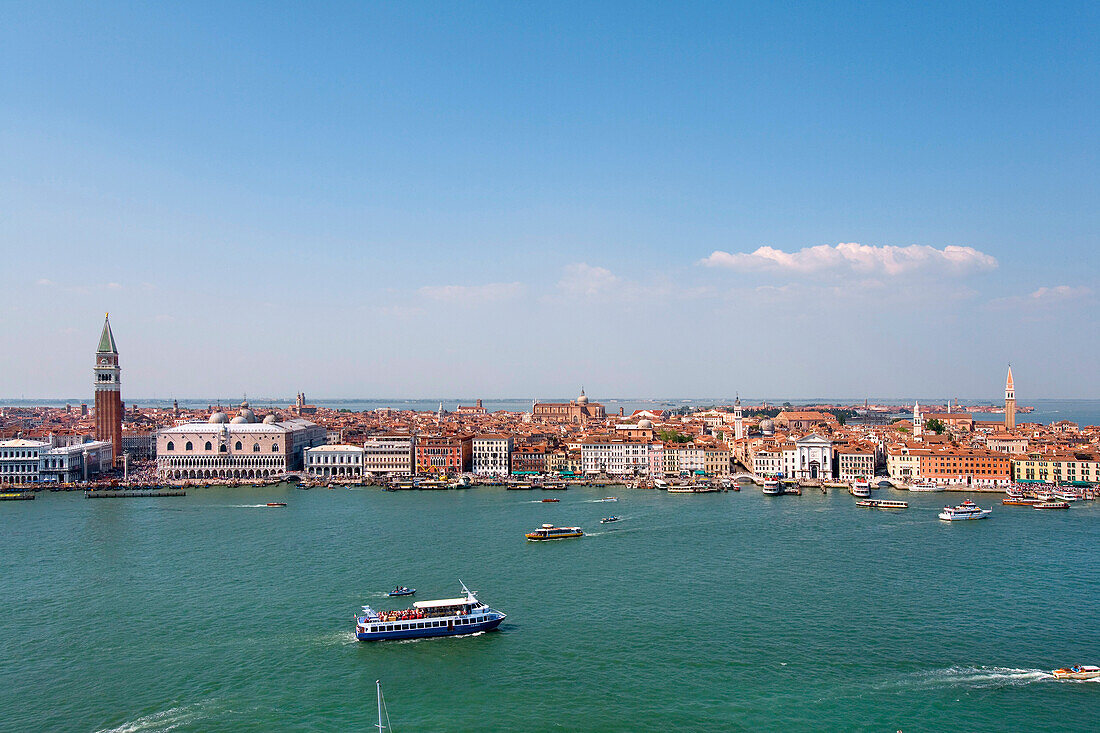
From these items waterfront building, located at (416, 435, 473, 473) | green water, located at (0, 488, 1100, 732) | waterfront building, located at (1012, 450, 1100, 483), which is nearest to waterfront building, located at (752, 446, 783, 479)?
waterfront building, located at (1012, 450, 1100, 483)

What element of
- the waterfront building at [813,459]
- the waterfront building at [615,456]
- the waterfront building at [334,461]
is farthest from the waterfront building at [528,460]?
the waterfront building at [813,459]

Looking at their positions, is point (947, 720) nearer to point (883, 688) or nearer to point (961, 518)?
point (883, 688)

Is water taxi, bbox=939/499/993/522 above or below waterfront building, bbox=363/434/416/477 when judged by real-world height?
below

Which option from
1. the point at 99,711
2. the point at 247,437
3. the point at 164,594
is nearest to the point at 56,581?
the point at 164,594

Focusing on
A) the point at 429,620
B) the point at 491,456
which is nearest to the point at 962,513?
the point at 429,620

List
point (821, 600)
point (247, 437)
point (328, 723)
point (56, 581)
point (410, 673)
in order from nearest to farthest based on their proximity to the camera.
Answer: point (328, 723) < point (410, 673) < point (821, 600) < point (56, 581) < point (247, 437)

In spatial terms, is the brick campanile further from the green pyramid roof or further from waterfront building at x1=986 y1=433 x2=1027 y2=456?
waterfront building at x1=986 y1=433 x2=1027 y2=456
